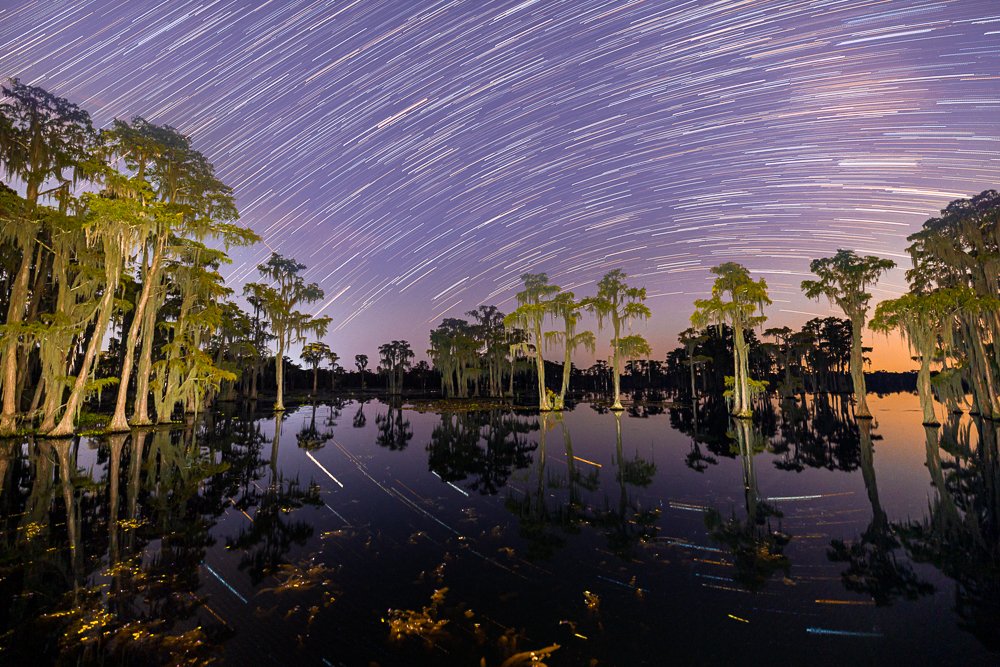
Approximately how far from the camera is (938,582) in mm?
4977

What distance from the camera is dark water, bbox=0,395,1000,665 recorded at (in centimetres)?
371

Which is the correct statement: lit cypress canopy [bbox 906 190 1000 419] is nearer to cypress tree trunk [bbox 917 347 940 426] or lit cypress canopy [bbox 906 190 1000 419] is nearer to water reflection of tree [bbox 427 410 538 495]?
cypress tree trunk [bbox 917 347 940 426]

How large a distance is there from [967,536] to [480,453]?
12409mm

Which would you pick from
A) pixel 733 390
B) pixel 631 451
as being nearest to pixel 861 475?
pixel 631 451

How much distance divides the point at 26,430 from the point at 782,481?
32.2 m

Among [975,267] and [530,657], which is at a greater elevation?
[975,267]

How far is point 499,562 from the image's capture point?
A: 5652 mm

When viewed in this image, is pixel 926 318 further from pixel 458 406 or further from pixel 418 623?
pixel 458 406

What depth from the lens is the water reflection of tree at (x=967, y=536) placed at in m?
4.34

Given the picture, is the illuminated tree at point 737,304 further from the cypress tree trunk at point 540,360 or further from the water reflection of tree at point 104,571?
the water reflection of tree at point 104,571

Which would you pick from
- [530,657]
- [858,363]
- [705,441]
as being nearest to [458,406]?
[705,441]

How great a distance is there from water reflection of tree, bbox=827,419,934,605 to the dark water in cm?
4

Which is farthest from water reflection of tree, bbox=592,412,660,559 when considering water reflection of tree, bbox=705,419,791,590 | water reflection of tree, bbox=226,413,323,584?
water reflection of tree, bbox=226,413,323,584

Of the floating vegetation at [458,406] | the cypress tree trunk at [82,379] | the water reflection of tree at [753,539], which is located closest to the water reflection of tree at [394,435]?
the floating vegetation at [458,406]
